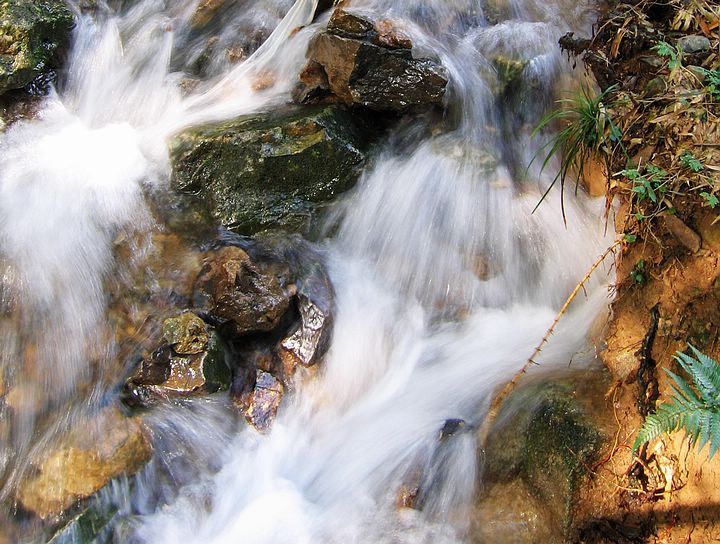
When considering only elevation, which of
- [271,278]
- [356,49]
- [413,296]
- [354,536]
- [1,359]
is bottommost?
[354,536]

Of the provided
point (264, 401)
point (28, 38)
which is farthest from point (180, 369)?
point (28, 38)

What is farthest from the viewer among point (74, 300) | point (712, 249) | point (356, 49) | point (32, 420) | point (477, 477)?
point (356, 49)

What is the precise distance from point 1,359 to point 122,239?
48.0 inches

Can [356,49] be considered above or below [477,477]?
above

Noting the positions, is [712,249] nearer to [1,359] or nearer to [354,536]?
[354,536]

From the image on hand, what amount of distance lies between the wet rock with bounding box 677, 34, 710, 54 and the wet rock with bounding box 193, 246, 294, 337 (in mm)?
2969

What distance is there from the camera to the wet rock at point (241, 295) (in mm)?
4234

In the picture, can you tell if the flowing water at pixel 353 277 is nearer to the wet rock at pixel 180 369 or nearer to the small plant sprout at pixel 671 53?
the wet rock at pixel 180 369

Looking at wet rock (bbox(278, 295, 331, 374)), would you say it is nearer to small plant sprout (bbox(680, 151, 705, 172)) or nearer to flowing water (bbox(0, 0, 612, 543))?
flowing water (bbox(0, 0, 612, 543))

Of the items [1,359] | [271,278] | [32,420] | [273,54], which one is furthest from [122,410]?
[273,54]

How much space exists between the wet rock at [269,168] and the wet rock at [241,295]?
1.39ft

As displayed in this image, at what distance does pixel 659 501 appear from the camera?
2.62 metres

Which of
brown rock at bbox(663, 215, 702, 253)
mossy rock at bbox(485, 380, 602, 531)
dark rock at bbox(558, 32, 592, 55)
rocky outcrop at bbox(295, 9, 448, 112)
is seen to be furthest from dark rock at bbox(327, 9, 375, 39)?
mossy rock at bbox(485, 380, 602, 531)

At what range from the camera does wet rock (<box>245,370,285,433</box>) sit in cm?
407
